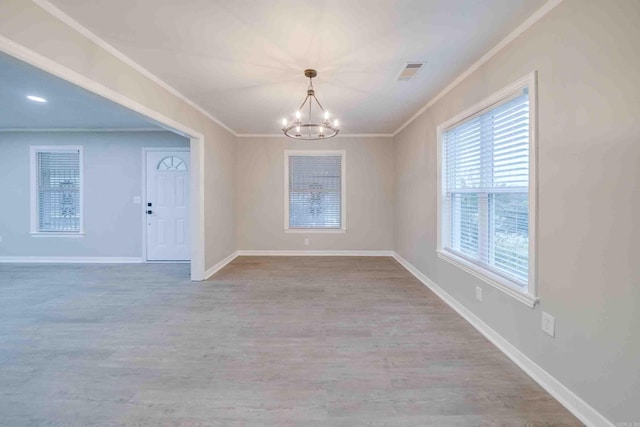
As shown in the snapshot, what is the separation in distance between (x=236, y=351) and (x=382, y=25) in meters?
2.82

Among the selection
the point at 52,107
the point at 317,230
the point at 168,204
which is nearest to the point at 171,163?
the point at 168,204

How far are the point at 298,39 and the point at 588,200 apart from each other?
2265 millimetres

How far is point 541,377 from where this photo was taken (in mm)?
1929

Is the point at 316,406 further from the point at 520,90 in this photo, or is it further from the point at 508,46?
the point at 508,46

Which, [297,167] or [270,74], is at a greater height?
[270,74]

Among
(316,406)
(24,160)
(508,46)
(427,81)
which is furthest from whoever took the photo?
(24,160)

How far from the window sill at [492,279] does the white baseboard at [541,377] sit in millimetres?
402

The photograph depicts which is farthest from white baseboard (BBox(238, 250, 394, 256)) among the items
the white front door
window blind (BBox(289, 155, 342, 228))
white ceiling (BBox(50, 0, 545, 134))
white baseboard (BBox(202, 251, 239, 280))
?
white ceiling (BBox(50, 0, 545, 134))

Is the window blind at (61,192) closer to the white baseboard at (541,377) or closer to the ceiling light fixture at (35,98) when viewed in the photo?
the ceiling light fixture at (35,98)

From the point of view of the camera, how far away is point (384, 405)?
175cm

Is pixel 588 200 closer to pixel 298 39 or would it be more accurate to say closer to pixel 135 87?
pixel 298 39

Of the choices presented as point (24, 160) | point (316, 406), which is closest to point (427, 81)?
point (316, 406)

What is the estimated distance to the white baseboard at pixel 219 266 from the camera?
4.47 m

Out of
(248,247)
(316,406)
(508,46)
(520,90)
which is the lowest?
(316,406)
